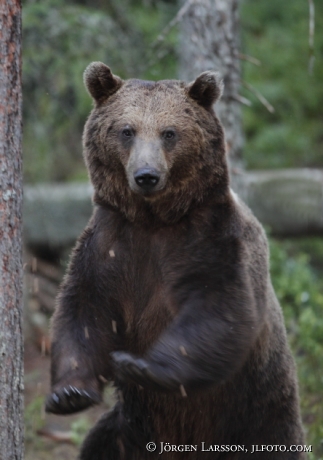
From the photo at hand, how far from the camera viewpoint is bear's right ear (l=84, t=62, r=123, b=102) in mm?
4609

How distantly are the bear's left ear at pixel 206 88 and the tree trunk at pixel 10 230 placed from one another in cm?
122

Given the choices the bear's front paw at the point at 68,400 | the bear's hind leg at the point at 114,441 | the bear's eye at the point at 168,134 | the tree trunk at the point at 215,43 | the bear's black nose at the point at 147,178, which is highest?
the tree trunk at the point at 215,43

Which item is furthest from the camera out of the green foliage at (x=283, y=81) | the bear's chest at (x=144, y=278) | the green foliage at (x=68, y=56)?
the green foliage at (x=283, y=81)

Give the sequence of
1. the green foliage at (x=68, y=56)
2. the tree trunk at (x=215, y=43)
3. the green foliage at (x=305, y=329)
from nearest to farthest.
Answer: the green foliage at (x=305, y=329) < the tree trunk at (x=215, y=43) < the green foliage at (x=68, y=56)

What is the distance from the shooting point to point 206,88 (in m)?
4.63

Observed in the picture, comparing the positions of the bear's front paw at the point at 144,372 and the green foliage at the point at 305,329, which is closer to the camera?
the bear's front paw at the point at 144,372

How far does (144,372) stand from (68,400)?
59 centimetres

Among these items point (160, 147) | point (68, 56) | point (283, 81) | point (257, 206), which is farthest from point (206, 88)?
point (283, 81)

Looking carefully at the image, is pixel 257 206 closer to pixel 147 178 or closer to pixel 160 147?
pixel 160 147

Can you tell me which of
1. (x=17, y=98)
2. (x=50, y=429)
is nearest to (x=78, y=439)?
(x=50, y=429)

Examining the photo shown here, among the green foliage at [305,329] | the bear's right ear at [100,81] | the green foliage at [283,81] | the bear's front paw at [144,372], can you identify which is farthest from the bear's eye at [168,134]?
Result: the green foliage at [283,81]

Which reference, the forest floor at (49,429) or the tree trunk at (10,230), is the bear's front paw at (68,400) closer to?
the tree trunk at (10,230)

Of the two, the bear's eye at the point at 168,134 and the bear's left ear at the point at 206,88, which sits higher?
the bear's left ear at the point at 206,88

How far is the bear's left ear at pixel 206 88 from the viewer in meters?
4.60
